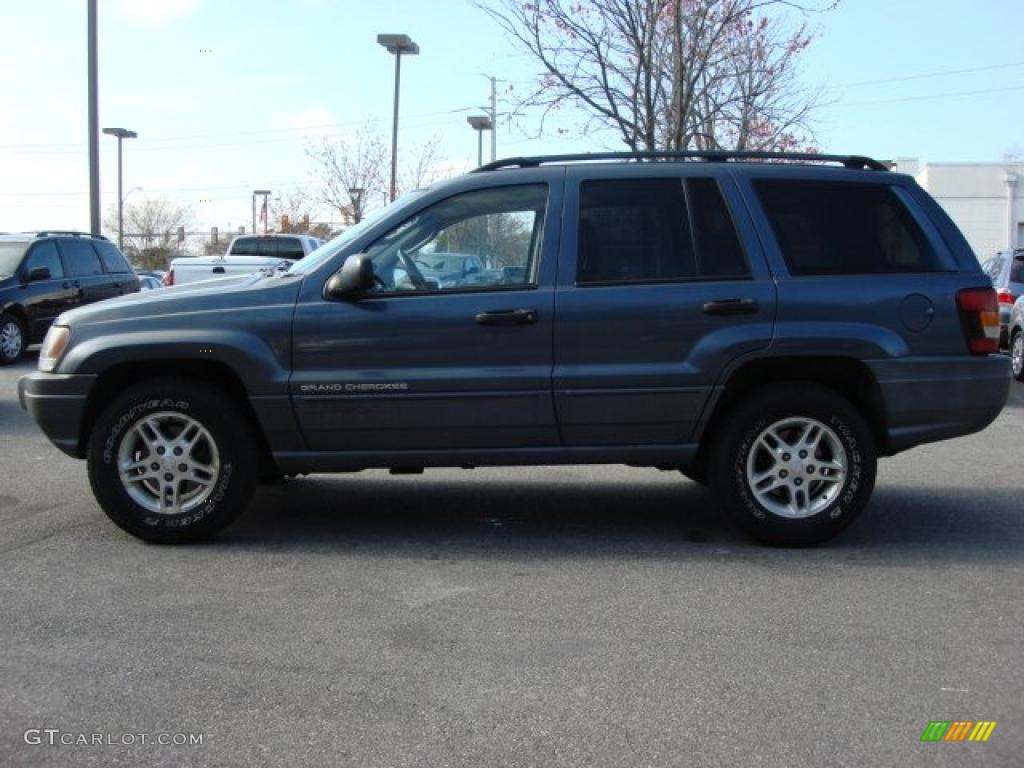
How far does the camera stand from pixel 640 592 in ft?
16.0

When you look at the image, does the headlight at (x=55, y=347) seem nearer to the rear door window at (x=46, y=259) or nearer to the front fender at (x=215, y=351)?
the front fender at (x=215, y=351)

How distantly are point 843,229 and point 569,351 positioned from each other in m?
1.61

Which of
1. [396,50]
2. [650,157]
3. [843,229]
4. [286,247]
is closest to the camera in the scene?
[843,229]

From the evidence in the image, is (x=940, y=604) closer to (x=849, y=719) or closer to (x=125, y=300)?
(x=849, y=719)

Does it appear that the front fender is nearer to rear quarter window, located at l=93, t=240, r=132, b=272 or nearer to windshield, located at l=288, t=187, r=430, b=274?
windshield, located at l=288, t=187, r=430, b=274

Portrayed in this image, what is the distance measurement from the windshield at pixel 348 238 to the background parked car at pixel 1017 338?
10.5 meters

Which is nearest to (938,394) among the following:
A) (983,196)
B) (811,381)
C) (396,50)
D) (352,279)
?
(811,381)

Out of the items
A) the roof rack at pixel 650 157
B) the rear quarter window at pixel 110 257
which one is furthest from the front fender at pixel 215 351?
the rear quarter window at pixel 110 257

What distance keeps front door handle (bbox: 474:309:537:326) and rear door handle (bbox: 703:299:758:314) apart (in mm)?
895

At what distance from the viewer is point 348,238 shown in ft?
18.7

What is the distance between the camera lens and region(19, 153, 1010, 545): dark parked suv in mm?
5441

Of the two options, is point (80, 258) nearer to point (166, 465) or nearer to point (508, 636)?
point (166, 465)

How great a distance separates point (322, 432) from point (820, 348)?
257 centimetres

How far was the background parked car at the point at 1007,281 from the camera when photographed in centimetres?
1468
